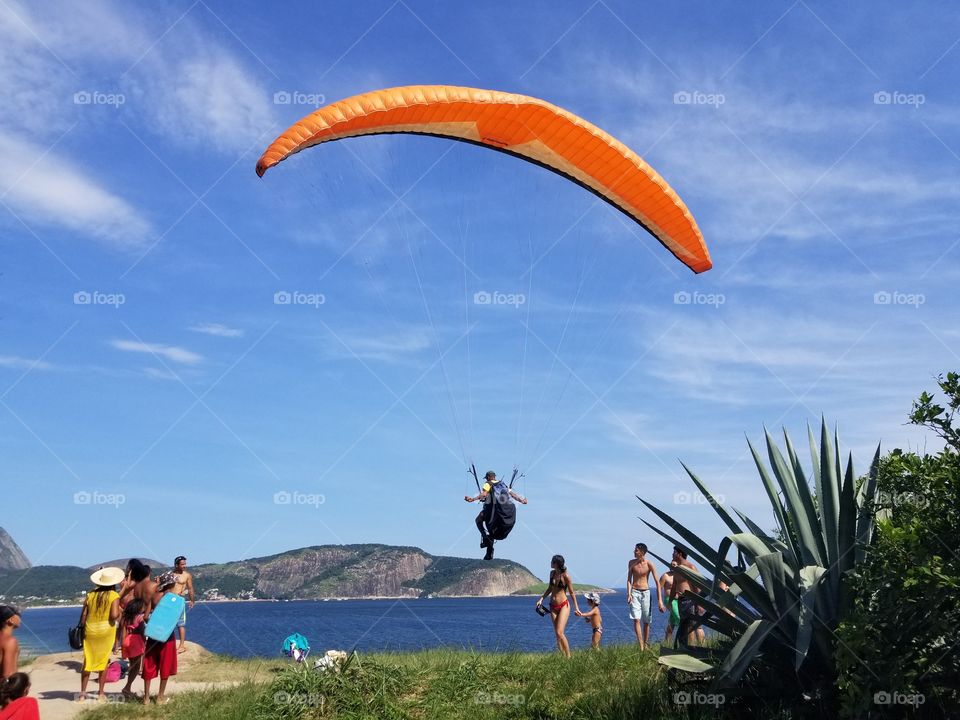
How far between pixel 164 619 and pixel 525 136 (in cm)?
709

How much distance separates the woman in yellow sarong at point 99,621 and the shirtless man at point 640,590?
644 cm

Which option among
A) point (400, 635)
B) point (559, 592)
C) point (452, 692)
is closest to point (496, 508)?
point (559, 592)

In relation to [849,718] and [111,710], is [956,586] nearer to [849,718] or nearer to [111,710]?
[849,718]

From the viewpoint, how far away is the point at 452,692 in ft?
25.3

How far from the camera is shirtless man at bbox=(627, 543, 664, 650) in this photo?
10938 mm

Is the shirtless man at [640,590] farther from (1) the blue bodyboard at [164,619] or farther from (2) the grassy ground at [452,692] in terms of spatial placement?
(1) the blue bodyboard at [164,619]

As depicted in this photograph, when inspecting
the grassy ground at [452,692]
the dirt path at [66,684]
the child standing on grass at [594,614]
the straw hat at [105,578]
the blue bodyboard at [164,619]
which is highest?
the straw hat at [105,578]

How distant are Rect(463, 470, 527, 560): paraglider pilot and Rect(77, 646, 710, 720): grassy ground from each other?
186 cm

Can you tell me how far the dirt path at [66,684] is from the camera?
8117 millimetres

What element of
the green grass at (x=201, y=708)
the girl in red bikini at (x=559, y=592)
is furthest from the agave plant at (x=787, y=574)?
the green grass at (x=201, y=708)

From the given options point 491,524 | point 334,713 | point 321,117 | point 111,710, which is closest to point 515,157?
point 321,117

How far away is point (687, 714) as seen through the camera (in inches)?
252

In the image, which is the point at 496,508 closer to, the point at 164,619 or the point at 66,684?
the point at 164,619

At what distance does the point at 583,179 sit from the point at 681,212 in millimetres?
1363
